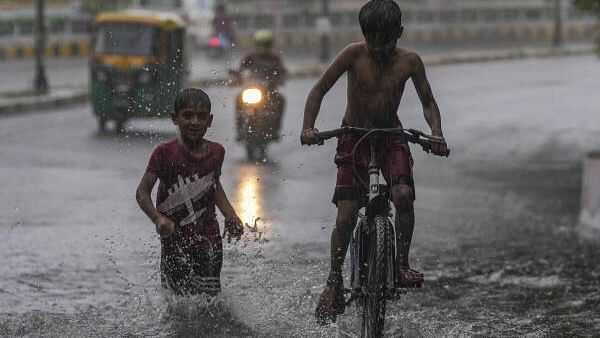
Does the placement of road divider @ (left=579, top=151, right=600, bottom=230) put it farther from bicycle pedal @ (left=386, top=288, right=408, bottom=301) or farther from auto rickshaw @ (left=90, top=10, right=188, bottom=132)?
auto rickshaw @ (left=90, top=10, right=188, bottom=132)

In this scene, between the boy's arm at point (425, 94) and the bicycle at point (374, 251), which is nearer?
the bicycle at point (374, 251)

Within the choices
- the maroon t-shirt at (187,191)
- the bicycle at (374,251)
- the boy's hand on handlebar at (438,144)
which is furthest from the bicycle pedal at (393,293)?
the maroon t-shirt at (187,191)

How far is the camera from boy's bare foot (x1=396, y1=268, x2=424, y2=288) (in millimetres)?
6628

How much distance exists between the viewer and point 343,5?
71.1m

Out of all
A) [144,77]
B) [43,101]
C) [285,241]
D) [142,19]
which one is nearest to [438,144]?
[285,241]

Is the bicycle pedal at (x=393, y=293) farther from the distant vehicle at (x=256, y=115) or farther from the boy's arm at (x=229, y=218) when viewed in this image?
the distant vehicle at (x=256, y=115)

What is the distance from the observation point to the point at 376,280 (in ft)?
21.0

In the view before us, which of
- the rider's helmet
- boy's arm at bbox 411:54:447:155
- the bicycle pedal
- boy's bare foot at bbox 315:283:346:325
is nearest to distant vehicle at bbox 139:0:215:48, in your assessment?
the rider's helmet

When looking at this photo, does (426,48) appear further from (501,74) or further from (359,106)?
(359,106)

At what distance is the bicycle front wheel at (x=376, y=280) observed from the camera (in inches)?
251

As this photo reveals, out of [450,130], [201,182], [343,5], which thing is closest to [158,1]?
[343,5]

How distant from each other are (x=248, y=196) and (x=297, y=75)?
79.4 feet

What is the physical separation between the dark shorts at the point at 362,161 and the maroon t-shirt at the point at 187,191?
729 millimetres

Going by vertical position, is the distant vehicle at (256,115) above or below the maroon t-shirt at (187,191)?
below
